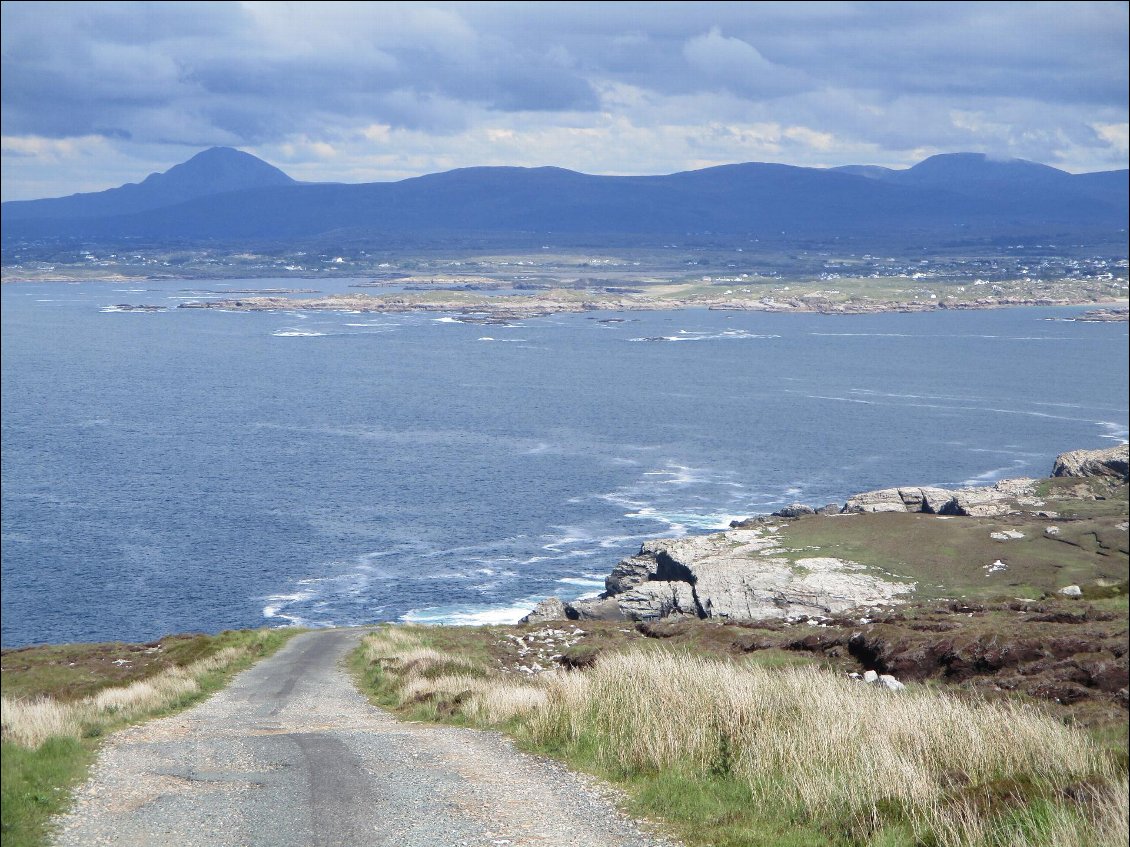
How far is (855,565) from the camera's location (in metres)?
48.5

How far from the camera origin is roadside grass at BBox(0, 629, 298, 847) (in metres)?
8.84

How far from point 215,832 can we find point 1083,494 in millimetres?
69546

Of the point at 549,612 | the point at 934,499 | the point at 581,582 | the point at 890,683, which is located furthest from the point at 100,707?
the point at 934,499

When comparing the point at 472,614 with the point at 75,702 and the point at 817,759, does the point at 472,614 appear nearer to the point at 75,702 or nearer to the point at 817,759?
the point at 75,702

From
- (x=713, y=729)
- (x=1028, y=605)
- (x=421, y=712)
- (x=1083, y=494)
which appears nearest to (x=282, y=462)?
(x=1083, y=494)

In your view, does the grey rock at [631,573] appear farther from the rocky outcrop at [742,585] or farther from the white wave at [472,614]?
the white wave at [472,614]

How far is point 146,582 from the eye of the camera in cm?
5712

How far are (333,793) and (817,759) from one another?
510 centimetres

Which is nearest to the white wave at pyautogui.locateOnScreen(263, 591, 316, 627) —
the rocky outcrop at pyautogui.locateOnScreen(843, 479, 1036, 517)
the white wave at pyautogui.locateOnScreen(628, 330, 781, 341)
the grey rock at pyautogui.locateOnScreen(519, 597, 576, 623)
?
the grey rock at pyautogui.locateOnScreen(519, 597, 576, 623)

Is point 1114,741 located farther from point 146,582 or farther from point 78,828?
point 146,582

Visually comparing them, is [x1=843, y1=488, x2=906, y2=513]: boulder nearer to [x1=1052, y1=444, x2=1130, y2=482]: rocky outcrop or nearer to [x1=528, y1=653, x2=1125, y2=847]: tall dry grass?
[x1=1052, y1=444, x2=1130, y2=482]: rocky outcrop

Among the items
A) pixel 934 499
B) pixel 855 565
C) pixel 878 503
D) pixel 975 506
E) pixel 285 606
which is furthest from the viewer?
pixel 878 503

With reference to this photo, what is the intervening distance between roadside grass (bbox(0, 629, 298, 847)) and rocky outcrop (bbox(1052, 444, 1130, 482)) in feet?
197

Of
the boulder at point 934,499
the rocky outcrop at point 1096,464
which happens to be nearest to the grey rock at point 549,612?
the boulder at point 934,499
